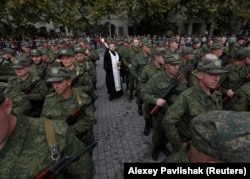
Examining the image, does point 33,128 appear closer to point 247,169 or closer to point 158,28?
point 247,169

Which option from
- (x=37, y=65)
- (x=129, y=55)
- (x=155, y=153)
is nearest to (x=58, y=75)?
(x=155, y=153)

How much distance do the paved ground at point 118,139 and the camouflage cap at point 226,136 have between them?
10.3 ft

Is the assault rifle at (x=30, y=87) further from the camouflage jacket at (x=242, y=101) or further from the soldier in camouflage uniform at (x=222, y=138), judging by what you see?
the soldier in camouflage uniform at (x=222, y=138)

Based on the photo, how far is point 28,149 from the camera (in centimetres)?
185

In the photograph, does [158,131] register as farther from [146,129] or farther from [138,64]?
[138,64]

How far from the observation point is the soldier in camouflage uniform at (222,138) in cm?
136

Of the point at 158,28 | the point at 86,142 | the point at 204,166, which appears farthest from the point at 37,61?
the point at 158,28

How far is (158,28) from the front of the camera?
1185 inches

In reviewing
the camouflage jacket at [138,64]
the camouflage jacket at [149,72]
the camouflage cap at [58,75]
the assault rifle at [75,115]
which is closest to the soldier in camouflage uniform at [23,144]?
the assault rifle at [75,115]

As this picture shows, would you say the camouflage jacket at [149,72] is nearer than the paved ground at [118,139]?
No

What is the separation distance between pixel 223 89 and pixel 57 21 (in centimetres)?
1819

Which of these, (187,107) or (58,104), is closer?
(187,107)

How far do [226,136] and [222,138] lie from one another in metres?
0.03

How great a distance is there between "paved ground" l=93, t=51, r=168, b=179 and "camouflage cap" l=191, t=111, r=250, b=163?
10.3 ft
